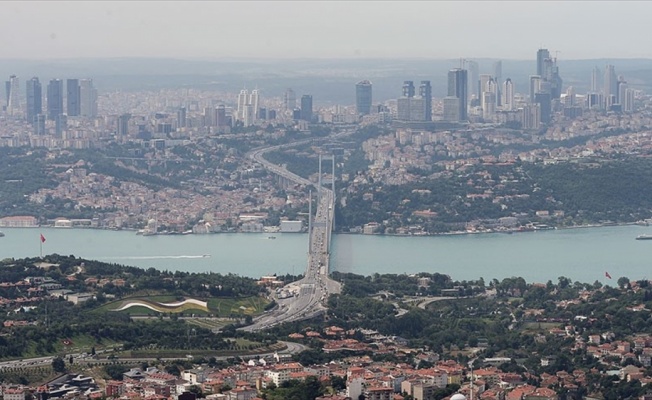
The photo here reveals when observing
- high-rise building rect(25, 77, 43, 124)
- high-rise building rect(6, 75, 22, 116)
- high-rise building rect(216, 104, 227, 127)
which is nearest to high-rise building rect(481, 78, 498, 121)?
high-rise building rect(216, 104, 227, 127)

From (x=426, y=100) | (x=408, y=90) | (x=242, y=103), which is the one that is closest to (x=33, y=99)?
(x=242, y=103)

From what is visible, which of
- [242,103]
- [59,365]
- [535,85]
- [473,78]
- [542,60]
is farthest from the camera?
[473,78]

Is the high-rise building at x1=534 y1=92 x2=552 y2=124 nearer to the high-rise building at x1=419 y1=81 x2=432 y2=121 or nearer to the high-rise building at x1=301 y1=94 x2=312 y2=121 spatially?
the high-rise building at x1=419 y1=81 x2=432 y2=121

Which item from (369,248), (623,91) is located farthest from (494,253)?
(623,91)

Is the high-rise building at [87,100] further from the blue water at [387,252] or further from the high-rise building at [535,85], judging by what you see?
the blue water at [387,252]

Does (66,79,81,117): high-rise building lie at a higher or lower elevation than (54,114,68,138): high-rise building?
higher

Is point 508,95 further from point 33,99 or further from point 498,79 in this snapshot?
point 33,99
